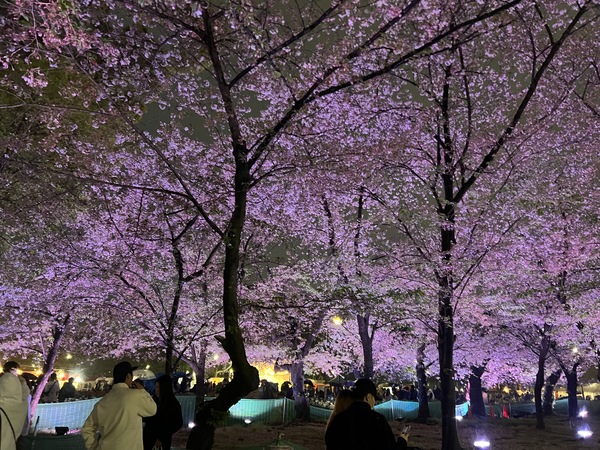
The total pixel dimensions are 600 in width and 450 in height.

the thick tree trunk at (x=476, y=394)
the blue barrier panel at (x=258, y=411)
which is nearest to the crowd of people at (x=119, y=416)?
the blue barrier panel at (x=258, y=411)

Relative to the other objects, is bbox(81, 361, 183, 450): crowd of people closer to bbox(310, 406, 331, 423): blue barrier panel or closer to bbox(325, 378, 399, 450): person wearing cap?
bbox(325, 378, 399, 450): person wearing cap

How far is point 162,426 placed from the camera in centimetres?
558

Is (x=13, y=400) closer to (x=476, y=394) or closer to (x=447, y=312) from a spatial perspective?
(x=447, y=312)

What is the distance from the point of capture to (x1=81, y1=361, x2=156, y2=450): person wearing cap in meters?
4.27

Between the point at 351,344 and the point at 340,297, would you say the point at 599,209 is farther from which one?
the point at 351,344

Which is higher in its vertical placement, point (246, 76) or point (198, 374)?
point (246, 76)

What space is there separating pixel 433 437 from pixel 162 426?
13698 mm

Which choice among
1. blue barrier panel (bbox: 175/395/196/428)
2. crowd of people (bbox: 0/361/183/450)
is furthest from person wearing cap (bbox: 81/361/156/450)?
blue barrier panel (bbox: 175/395/196/428)

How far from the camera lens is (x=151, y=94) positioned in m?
8.86

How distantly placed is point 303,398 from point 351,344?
9723 mm

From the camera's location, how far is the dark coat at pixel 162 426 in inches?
219

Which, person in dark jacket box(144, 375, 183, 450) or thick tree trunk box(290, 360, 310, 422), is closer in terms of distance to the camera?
person in dark jacket box(144, 375, 183, 450)

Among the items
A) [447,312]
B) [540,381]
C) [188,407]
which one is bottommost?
[188,407]

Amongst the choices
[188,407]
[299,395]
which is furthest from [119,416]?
[299,395]
